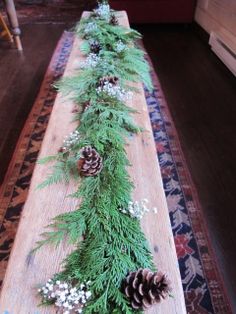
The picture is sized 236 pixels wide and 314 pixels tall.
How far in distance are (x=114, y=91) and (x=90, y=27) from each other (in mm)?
912

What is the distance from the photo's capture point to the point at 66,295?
681mm

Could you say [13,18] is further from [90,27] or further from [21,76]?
[90,27]

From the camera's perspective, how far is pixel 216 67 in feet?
9.32

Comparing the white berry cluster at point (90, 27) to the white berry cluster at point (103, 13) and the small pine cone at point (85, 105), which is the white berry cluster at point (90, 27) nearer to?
the white berry cluster at point (103, 13)

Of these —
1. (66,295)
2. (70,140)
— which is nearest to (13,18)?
→ (70,140)

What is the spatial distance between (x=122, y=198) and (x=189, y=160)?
38.9 inches

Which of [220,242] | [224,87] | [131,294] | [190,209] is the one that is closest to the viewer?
[131,294]

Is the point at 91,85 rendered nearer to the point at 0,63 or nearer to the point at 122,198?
the point at 122,198

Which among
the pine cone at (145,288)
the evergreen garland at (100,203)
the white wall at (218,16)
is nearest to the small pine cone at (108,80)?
the evergreen garland at (100,203)

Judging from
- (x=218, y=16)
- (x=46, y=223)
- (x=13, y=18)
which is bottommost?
(x=218, y=16)

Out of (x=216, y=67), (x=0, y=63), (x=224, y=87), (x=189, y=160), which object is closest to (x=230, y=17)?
(x=216, y=67)

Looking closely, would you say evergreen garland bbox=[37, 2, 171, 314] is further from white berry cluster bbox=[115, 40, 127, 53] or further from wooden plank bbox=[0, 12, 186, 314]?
white berry cluster bbox=[115, 40, 127, 53]

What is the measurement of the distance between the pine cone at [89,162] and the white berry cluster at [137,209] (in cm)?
17

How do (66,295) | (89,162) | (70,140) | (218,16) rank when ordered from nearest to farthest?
(66,295)
(89,162)
(70,140)
(218,16)
